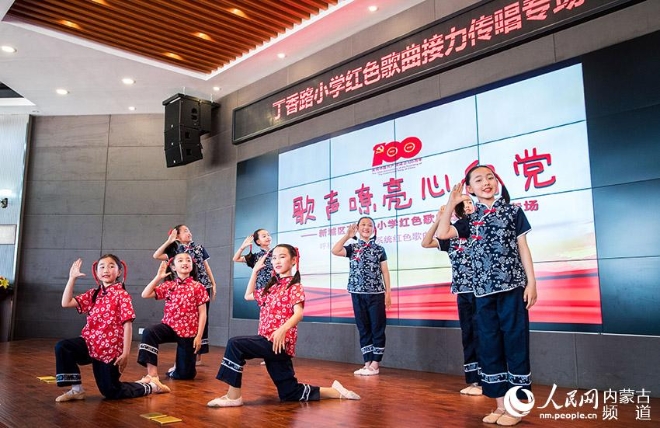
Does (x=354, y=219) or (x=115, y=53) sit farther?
(x=115, y=53)

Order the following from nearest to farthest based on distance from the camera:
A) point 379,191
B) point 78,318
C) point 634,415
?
1. point 634,415
2. point 379,191
3. point 78,318

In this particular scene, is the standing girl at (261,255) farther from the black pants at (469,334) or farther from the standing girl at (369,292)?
the black pants at (469,334)

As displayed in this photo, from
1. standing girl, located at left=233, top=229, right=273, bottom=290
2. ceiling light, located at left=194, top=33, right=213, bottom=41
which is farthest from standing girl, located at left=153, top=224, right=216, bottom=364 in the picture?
ceiling light, located at left=194, top=33, right=213, bottom=41

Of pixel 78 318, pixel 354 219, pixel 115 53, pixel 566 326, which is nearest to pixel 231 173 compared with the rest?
pixel 115 53

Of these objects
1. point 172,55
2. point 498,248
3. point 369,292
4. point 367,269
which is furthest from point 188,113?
point 498,248

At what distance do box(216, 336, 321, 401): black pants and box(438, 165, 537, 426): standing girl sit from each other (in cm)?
111

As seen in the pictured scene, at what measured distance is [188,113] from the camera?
7668 mm

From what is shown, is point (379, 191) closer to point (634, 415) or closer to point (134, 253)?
point (634, 415)

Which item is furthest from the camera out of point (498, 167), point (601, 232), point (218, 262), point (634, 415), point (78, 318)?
point (78, 318)

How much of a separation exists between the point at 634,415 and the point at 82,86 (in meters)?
8.00

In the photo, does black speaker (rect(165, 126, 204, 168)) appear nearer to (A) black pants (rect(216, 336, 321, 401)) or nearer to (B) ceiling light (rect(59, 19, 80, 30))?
(B) ceiling light (rect(59, 19, 80, 30))

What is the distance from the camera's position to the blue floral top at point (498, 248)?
2.58 m

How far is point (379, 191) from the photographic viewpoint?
5.48m

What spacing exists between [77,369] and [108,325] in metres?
0.32
